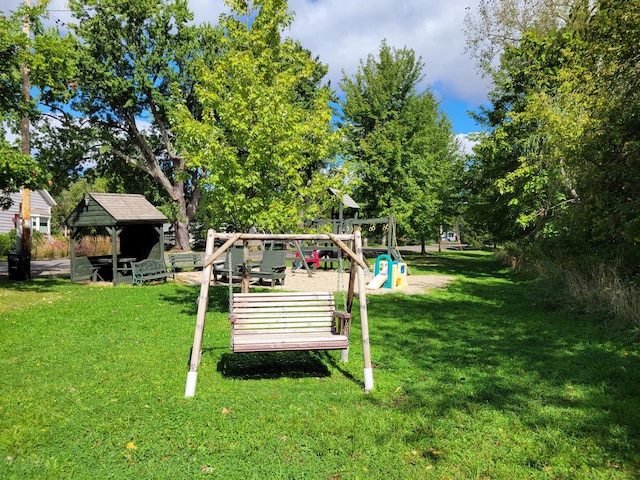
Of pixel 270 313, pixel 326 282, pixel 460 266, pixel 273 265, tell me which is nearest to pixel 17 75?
pixel 273 265

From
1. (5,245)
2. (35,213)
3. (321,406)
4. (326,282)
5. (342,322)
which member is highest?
(35,213)

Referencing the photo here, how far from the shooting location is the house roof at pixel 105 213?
14.7 metres

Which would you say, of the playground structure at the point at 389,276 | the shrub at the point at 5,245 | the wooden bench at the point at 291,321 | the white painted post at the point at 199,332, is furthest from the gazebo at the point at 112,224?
the shrub at the point at 5,245

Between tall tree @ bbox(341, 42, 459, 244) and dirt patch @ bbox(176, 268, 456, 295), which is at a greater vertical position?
tall tree @ bbox(341, 42, 459, 244)

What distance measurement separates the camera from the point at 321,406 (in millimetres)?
Result: 4730

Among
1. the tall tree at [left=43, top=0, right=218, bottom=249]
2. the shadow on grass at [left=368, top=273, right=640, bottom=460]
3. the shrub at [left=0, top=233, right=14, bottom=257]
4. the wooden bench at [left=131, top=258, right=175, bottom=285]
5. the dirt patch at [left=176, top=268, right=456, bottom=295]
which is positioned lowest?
the shadow on grass at [left=368, top=273, right=640, bottom=460]

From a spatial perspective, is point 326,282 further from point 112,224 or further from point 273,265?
point 112,224

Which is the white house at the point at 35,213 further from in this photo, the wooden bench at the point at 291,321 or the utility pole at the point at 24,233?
the wooden bench at the point at 291,321

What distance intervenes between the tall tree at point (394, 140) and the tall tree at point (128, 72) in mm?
9379

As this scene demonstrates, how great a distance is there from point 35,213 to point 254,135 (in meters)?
35.3

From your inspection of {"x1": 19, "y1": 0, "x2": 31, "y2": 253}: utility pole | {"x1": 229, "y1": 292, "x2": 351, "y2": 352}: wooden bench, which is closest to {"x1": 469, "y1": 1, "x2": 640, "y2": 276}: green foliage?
{"x1": 229, "y1": 292, "x2": 351, "y2": 352}: wooden bench

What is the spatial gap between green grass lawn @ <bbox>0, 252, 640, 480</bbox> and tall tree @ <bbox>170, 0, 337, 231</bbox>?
2.42 metres

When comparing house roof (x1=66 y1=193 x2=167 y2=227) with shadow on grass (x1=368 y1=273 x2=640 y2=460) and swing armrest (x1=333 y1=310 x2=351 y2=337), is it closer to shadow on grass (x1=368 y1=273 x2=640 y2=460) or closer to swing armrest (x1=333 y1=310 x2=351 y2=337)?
shadow on grass (x1=368 y1=273 x2=640 y2=460)

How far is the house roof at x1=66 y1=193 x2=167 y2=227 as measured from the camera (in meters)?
14.7
